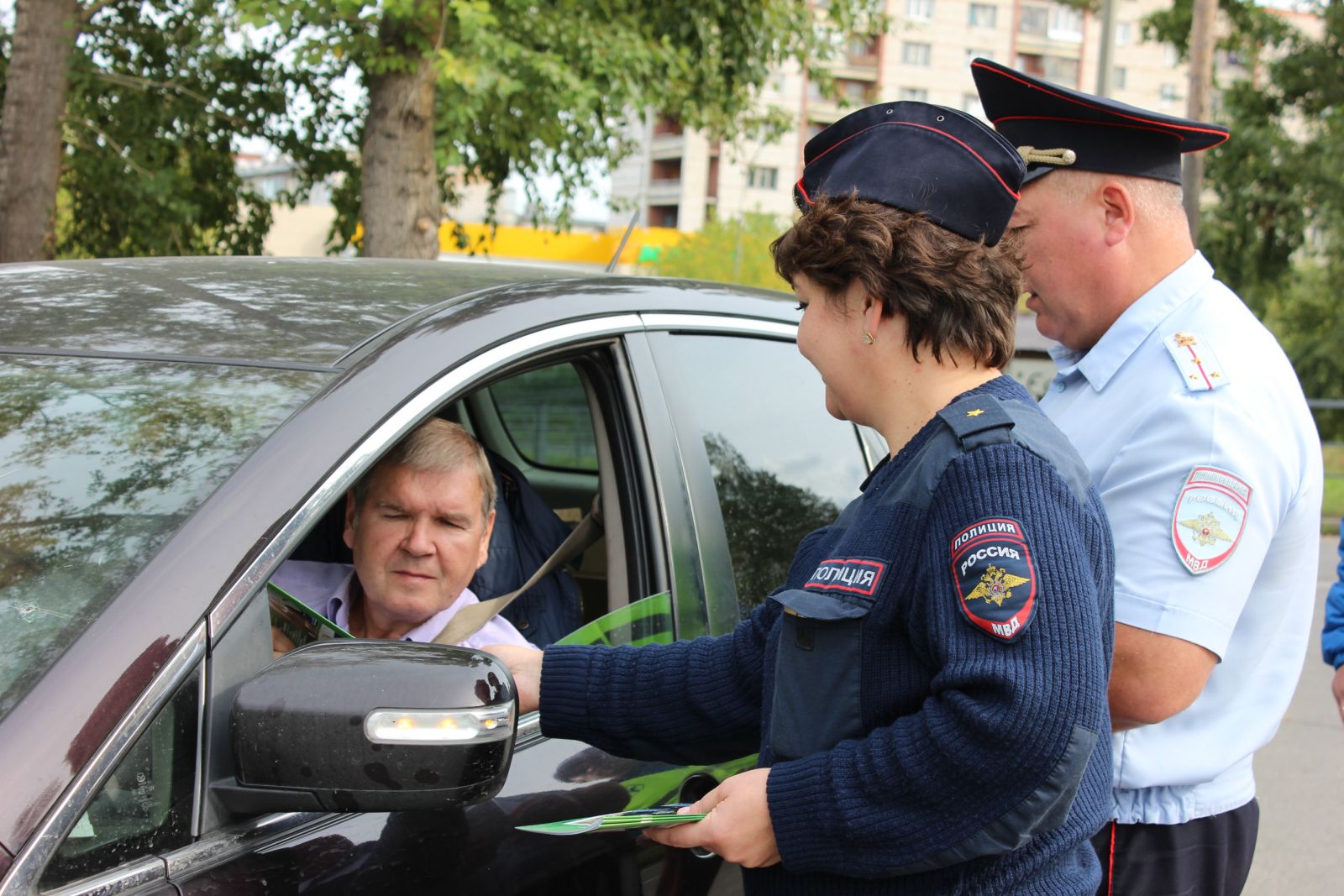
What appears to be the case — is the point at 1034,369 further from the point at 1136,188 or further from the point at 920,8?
the point at 920,8

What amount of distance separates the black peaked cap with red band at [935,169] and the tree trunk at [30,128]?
290 inches

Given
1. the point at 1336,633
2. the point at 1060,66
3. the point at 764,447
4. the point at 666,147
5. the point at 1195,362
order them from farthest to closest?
1. the point at 1060,66
2. the point at 666,147
3. the point at 1336,633
4. the point at 764,447
5. the point at 1195,362

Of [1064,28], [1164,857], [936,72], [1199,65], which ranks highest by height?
[1064,28]

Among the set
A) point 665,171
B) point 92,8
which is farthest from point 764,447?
point 665,171

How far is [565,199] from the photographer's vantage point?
10.4 m

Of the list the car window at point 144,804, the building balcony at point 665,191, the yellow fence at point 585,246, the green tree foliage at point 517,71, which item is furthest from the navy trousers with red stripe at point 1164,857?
the building balcony at point 665,191

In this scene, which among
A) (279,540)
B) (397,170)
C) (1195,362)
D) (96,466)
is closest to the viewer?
(279,540)

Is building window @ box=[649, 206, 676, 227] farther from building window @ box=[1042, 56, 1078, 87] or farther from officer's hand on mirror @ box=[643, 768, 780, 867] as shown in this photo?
officer's hand on mirror @ box=[643, 768, 780, 867]

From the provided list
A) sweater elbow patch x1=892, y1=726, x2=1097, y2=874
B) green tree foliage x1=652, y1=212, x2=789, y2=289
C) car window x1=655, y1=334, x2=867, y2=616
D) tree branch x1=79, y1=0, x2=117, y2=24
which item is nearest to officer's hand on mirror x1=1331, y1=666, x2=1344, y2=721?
car window x1=655, y1=334, x2=867, y2=616

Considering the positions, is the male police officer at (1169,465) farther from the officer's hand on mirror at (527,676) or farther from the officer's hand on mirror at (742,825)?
the officer's hand on mirror at (527,676)

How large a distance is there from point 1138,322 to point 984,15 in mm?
80506

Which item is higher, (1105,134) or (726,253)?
(1105,134)

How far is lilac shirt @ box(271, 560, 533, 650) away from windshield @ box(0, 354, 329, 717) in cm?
65

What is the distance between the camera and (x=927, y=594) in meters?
1.35
